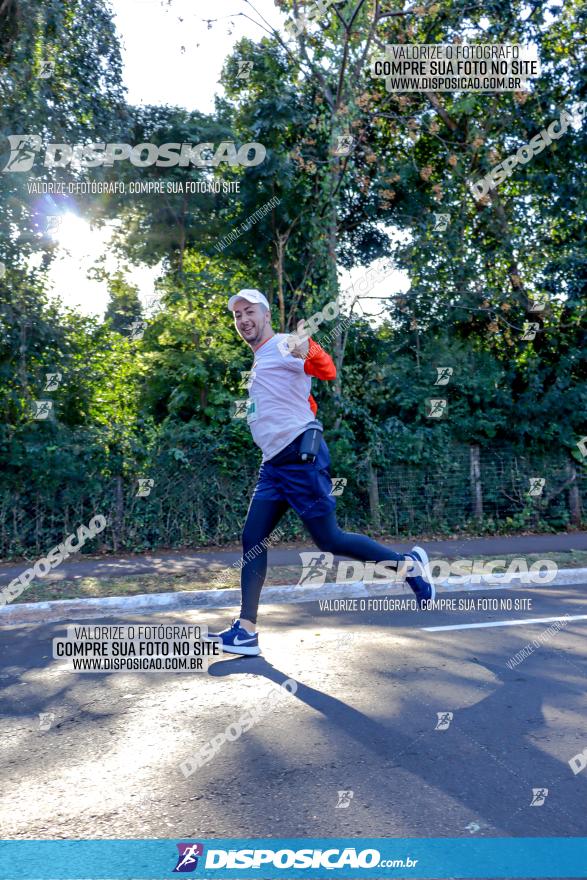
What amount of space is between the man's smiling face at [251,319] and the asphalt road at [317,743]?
1.95 m

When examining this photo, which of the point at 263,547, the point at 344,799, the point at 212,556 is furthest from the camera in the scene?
the point at 212,556

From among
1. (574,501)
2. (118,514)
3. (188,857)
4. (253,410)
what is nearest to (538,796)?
(188,857)

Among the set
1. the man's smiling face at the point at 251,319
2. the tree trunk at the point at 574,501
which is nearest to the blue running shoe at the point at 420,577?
the man's smiling face at the point at 251,319

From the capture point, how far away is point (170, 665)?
15.3ft

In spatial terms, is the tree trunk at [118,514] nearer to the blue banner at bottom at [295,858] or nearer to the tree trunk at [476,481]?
the tree trunk at [476,481]

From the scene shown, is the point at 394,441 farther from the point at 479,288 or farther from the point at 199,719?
the point at 199,719

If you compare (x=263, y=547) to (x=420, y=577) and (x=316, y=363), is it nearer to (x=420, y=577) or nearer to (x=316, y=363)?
(x=420, y=577)

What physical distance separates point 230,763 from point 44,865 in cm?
87

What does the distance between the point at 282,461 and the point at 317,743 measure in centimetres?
179

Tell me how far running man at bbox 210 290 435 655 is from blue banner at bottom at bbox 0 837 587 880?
224cm

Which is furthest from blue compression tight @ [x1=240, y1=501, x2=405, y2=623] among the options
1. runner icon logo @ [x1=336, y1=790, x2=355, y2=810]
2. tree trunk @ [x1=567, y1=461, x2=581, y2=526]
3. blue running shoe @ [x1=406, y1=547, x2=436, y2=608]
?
tree trunk @ [x1=567, y1=461, x2=581, y2=526]

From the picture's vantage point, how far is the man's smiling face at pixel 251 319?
475 centimetres

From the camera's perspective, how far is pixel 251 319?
4.77m

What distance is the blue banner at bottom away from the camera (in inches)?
93.3
